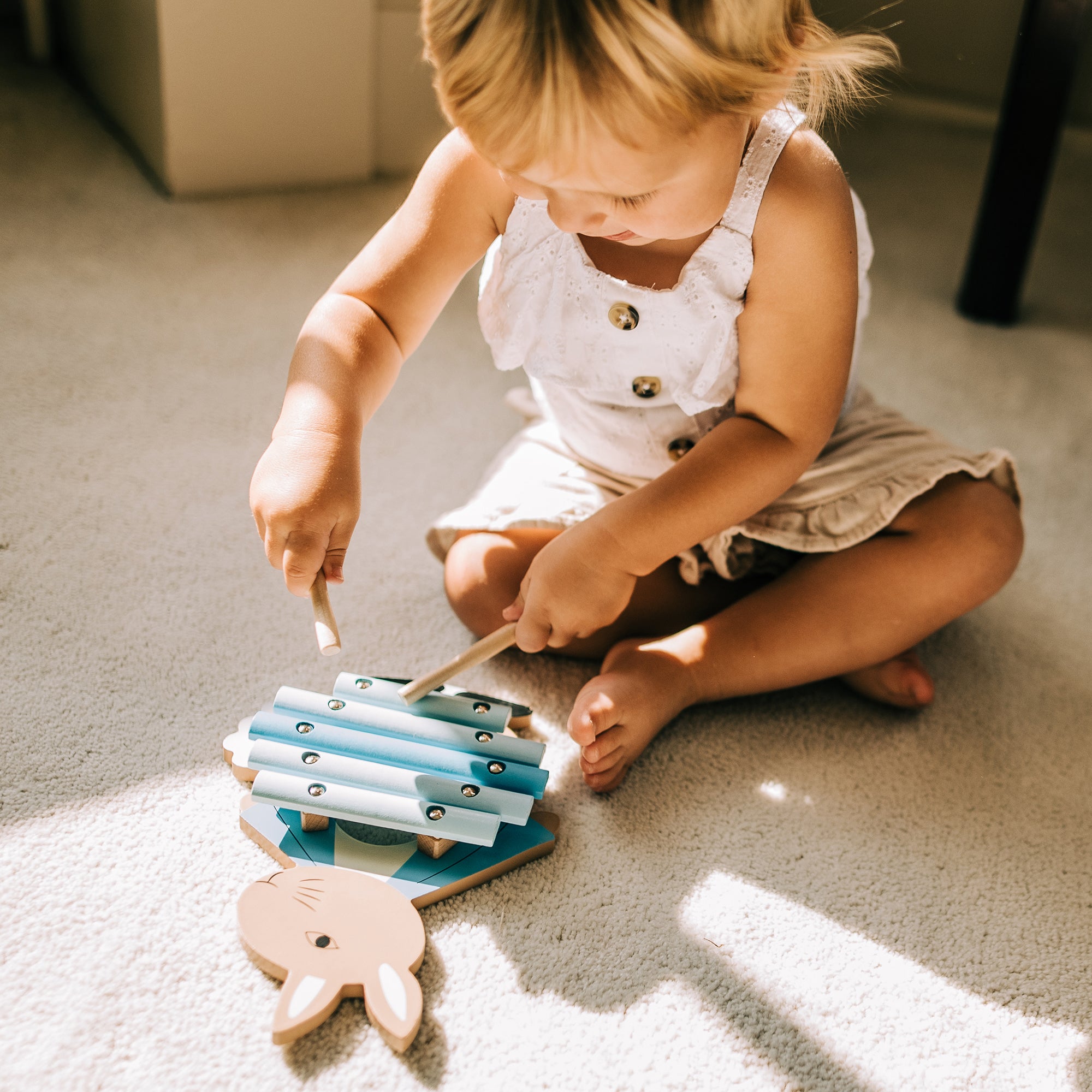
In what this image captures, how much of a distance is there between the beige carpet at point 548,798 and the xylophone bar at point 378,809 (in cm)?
4

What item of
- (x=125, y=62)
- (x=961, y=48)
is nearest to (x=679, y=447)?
(x=125, y=62)

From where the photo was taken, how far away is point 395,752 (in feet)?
2.02

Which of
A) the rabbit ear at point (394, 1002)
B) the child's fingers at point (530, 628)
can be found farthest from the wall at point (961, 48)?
the rabbit ear at point (394, 1002)

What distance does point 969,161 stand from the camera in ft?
5.94

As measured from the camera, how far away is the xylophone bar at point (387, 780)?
1.96ft

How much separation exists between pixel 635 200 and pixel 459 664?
28cm

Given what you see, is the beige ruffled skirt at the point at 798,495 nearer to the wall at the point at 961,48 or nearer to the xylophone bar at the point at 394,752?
the xylophone bar at the point at 394,752

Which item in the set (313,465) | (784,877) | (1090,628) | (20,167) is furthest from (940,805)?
(20,167)

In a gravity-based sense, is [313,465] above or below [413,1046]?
above

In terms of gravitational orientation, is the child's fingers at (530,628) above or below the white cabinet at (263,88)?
below

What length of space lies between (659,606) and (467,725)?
20 centimetres

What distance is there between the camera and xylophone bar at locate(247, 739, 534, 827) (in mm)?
597

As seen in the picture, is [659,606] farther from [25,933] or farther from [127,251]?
[127,251]

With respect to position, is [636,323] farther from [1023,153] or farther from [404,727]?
[1023,153]
